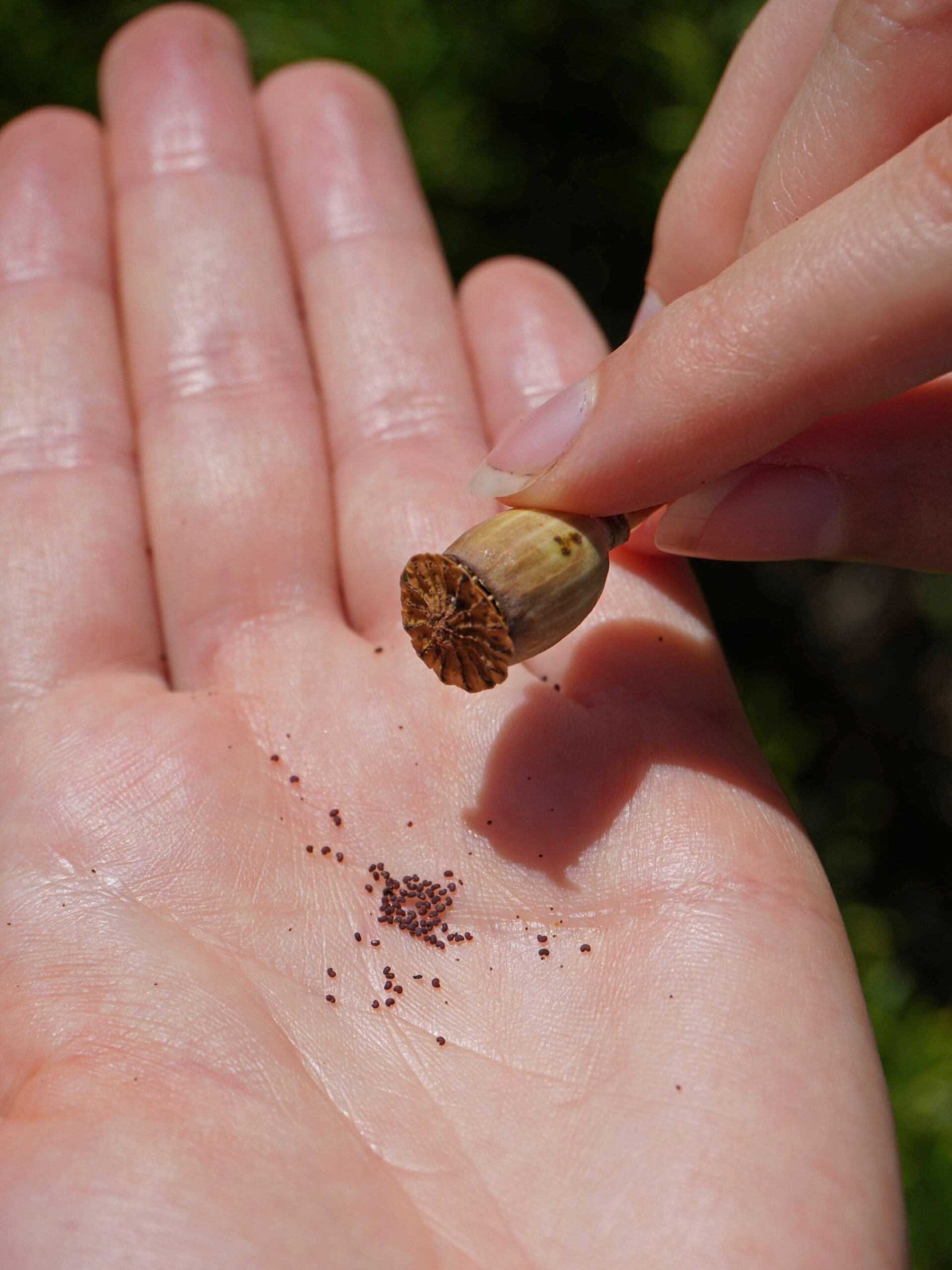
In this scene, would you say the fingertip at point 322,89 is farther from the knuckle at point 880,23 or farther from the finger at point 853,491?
the finger at point 853,491

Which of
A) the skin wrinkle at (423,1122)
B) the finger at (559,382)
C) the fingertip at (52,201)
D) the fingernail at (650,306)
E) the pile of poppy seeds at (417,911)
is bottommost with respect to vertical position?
the skin wrinkle at (423,1122)

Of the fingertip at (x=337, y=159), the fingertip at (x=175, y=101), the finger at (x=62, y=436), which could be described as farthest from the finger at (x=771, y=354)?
the fingertip at (x=175, y=101)

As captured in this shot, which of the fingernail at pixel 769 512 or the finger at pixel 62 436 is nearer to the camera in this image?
the fingernail at pixel 769 512

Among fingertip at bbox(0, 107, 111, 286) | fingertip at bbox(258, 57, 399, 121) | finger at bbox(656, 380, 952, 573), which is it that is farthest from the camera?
fingertip at bbox(258, 57, 399, 121)

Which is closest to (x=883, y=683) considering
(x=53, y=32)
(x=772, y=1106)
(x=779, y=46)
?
(x=779, y=46)

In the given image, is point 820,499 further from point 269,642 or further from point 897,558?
point 269,642

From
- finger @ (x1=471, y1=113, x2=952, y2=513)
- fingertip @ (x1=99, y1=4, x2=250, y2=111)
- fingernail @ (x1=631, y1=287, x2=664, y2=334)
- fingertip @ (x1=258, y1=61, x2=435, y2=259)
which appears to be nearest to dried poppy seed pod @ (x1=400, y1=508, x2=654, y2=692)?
finger @ (x1=471, y1=113, x2=952, y2=513)

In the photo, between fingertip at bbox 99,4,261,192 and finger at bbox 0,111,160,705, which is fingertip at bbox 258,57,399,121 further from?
finger at bbox 0,111,160,705
